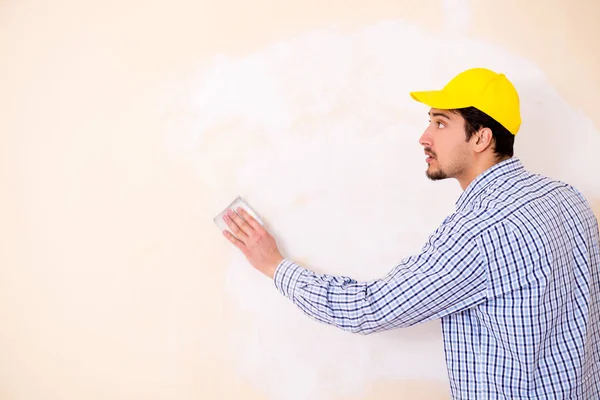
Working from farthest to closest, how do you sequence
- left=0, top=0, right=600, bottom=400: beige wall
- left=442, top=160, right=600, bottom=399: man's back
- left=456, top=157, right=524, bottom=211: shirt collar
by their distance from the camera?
left=0, top=0, right=600, bottom=400: beige wall < left=456, top=157, right=524, bottom=211: shirt collar < left=442, top=160, right=600, bottom=399: man's back

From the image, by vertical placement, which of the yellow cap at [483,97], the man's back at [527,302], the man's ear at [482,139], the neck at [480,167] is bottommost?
the man's back at [527,302]

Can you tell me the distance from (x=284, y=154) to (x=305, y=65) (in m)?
0.26

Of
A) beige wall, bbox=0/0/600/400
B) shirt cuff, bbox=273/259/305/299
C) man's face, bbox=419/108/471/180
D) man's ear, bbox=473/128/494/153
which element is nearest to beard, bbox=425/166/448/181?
man's face, bbox=419/108/471/180

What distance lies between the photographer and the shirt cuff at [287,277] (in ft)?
4.85

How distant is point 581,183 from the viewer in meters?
1.84

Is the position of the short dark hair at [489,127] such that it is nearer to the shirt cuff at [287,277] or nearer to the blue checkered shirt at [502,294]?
the blue checkered shirt at [502,294]

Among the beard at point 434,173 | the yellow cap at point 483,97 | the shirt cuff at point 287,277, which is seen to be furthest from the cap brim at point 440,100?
the shirt cuff at point 287,277

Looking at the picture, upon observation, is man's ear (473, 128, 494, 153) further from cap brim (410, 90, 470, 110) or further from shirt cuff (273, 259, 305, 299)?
shirt cuff (273, 259, 305, 299)

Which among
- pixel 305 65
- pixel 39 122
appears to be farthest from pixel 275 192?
pixel 39 122

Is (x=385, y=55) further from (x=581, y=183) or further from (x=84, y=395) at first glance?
(x=84, y=395)

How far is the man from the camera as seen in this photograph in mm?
1286

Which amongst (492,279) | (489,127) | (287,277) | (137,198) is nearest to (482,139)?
(489,127)

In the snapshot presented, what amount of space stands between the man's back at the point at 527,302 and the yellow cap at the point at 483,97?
0.12 meters

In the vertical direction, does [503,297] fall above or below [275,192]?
below
